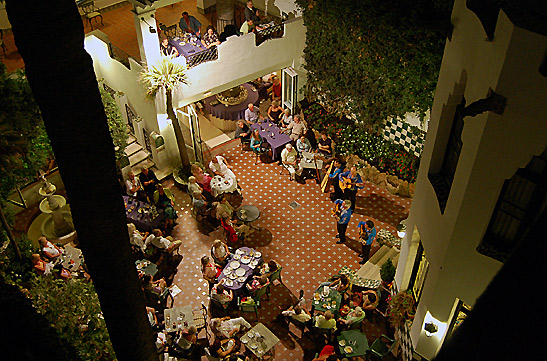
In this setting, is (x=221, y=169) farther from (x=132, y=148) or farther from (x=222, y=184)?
(x=132, y=148)

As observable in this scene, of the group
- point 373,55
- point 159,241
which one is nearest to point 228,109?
point 373,55

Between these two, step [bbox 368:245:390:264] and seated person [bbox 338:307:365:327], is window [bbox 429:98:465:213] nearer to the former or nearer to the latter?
seated person [bbox 338:307:365:327]

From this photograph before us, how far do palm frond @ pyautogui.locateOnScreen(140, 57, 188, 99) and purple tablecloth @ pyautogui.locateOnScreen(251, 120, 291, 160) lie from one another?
9.79ft

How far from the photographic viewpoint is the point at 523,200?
7121mm

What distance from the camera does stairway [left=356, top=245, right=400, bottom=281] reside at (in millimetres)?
11906

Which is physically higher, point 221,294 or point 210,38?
point 210,38

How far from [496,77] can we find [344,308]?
630 centimetres

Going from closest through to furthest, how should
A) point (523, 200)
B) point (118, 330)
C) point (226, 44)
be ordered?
point (118, 330)
point (523, 200)
point (226, 44)

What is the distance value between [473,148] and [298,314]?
17.8 ft

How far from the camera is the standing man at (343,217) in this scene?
1269 centimetres

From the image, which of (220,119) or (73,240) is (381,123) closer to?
(220,119)

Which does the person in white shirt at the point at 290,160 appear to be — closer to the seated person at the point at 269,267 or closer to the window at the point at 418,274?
the seated person at the point at 269,267

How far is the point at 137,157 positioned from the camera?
15289mm

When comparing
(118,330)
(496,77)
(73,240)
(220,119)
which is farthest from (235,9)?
(118,330)
